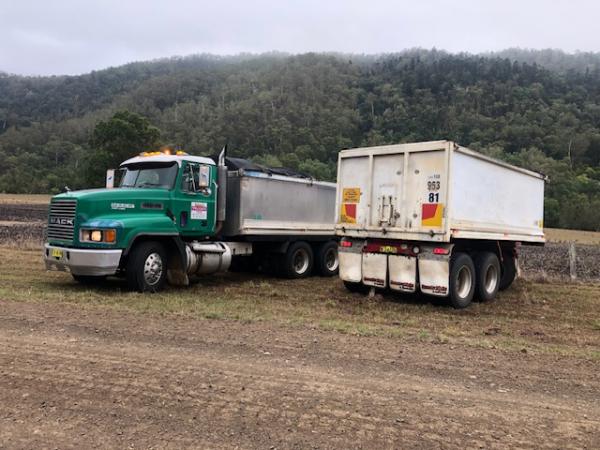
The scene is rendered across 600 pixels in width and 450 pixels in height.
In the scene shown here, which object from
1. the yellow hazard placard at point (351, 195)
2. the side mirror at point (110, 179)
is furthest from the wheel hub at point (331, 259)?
the side mirror at point (110, 179)

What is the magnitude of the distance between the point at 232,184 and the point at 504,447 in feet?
30.5

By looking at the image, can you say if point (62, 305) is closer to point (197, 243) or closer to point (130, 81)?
point (197, 243)

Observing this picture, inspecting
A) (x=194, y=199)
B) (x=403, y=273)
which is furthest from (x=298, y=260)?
(x=403, y=273)

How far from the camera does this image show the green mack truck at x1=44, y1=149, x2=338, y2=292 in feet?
31.2

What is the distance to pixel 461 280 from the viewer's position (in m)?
10.2

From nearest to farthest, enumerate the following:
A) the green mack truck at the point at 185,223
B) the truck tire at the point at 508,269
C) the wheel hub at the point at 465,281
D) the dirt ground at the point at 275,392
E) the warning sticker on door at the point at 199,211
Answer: the dirt ground at the point at 275,392, the green mack truck at the point at 185,223, the wheel hub at the point at 465,281, the warning sticker on door at the point at 199,211, the truck tire at the point at 508,269

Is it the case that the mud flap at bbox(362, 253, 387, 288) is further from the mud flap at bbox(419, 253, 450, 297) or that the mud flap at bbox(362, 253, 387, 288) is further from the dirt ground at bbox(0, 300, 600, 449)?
the dirt ground at bbox(0, 300, 600, 449)

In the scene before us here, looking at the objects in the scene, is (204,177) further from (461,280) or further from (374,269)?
(461,280)

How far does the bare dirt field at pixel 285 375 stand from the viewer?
12.5ft

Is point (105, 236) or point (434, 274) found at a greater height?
point (105, 236)

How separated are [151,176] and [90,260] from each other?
7.71 feet

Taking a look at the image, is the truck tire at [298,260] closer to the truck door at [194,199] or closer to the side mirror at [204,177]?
the truck door at [194,199]

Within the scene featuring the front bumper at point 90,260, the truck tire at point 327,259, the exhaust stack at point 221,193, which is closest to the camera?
the front bumper at point 90,260

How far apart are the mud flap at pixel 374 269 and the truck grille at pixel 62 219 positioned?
5.61m
